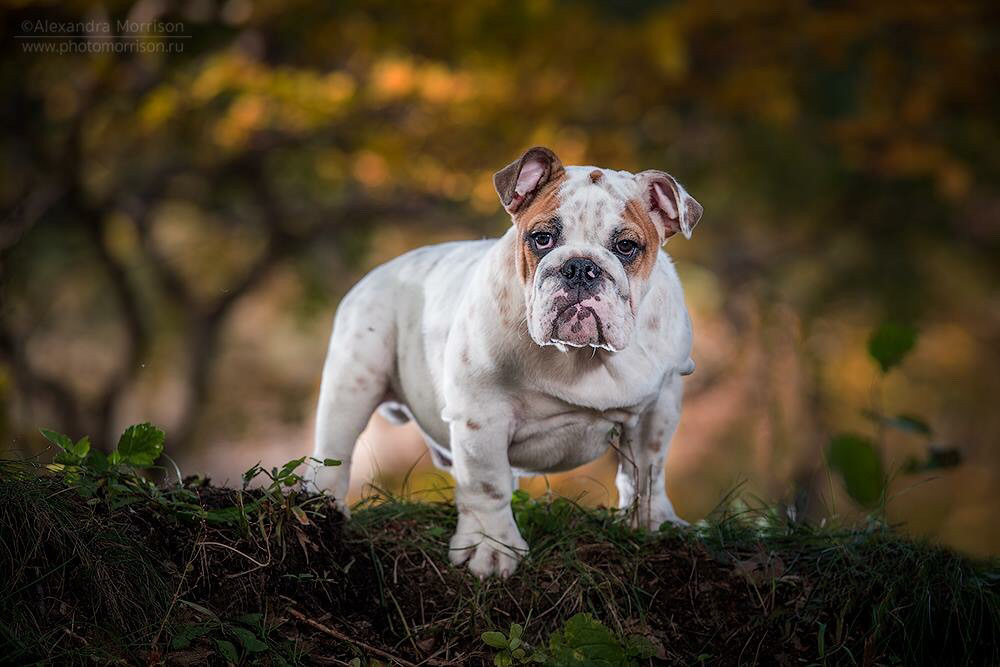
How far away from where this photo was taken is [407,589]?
163 inches

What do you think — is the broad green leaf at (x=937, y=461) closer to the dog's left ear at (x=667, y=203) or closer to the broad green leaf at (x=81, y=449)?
A: the dog's left ear at (x=667, y=203)

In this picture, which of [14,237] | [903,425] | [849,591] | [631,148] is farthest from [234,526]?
[631,148]

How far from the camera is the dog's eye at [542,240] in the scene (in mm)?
3912

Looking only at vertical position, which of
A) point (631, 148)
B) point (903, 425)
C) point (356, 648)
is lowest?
point (356, 648)

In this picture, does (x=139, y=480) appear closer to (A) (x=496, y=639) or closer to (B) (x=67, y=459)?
(B) (x=67, y=459)

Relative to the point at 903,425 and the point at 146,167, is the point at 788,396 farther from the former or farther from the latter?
the point at 903,425

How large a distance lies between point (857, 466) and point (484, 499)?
2.13 metres

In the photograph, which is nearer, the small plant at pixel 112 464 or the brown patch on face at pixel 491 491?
the small plant at pixel 112 464

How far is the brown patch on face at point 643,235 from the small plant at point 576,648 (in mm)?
1213

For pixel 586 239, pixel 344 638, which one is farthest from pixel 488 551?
pixel 586 239

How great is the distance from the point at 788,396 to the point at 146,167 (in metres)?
9.66

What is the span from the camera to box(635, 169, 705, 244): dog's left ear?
4055 millimetres

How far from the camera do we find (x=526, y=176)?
4121 mm

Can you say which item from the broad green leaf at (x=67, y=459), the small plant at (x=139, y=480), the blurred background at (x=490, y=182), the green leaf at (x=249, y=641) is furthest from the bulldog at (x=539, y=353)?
the blurred background at (x=490, y=182)
